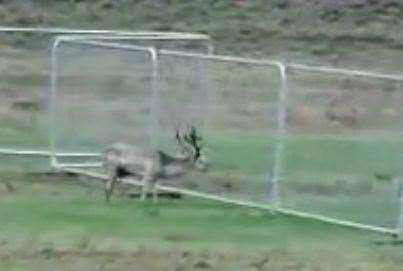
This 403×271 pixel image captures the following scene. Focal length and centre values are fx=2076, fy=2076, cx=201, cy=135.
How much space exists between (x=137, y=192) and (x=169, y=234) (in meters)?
3.09

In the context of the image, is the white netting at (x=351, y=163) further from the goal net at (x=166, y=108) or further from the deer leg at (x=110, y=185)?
the deer leg at (x=110, y=185)

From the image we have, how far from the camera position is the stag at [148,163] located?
1880cm

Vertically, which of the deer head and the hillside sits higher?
the hillside

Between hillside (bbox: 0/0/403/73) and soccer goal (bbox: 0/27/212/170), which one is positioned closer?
soccer goal (bbox: 0/27/212/170)

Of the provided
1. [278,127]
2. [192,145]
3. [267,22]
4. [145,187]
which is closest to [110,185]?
[145,187]

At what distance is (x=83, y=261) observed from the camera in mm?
14461

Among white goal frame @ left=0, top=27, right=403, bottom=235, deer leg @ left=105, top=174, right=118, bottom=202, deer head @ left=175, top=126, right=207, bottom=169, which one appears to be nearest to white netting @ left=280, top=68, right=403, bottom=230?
white goal frame @ left=0, top=27, right=403, bottom=235

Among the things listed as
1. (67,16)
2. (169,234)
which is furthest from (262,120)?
(67,16)

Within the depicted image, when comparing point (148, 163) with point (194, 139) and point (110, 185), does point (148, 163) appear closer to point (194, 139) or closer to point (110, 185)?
point (110, 185)

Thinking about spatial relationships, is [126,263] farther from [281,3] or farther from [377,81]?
[281,3]

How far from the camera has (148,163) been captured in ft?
61.7

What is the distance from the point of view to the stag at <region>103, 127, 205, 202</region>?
18.8 metres

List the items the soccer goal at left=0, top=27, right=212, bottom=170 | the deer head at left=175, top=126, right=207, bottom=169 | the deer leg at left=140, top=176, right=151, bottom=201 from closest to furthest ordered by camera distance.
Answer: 1. the deer leg at left=140, top=176, right=151, bottom=201
2. the deer head at left=175, top=126, right=207, bottom=169
3. the soccer goal at left=0, top=27, right=212, bottom=170

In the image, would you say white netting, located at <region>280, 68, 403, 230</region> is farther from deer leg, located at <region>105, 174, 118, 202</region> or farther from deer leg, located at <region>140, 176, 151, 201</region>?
deer leg, located at <region>105, 174, 118, 202</region>
